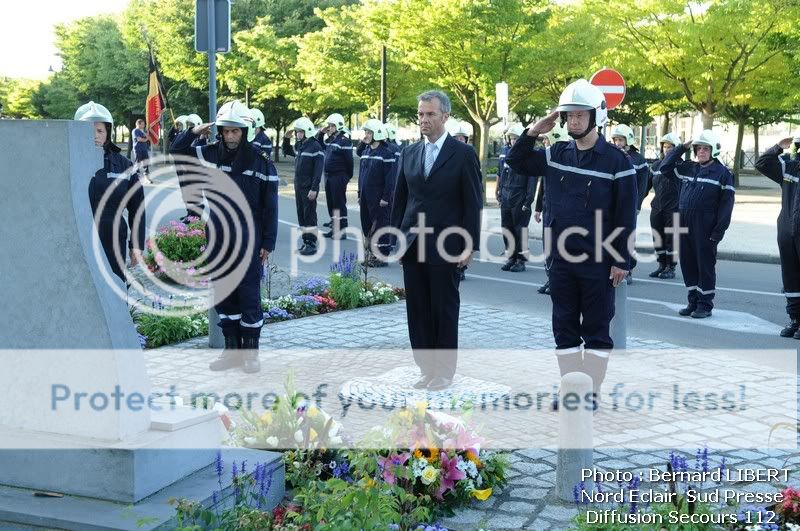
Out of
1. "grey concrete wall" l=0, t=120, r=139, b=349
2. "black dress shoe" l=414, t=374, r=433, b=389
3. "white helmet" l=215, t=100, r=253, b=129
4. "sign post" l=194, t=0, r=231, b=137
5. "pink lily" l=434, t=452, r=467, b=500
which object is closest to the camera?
"grey concrete wall" l=0, t=120, r=139, b=349

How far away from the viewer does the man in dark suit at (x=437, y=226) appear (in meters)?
7.40

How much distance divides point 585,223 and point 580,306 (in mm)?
603

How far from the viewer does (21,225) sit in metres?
4.62

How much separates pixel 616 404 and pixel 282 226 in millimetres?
15066

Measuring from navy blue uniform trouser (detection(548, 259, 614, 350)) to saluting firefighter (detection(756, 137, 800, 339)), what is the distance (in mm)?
4133

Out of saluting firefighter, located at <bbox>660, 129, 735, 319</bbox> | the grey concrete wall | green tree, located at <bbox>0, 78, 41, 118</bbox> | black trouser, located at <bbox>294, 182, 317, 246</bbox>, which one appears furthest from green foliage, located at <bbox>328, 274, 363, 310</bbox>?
green tree, located at <bbox>0, 78, 41, 118</bbox>

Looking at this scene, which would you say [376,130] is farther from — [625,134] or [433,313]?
[433,313]

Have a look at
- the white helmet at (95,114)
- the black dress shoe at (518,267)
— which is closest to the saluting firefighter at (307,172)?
the black dress shoe at (518,267)

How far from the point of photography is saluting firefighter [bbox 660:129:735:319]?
11461mm

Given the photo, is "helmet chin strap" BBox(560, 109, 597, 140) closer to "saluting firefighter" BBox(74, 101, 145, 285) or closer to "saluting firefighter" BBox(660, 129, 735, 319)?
"saluting firefighter" BBox(74, 101, 145, 285)

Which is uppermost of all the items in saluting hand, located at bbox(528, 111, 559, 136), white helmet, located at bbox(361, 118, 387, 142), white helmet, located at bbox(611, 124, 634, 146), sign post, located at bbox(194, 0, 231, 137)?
sign post, located at bbox(194, 0, 231, 137)

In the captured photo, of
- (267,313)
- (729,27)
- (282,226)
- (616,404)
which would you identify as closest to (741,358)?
(616,404)

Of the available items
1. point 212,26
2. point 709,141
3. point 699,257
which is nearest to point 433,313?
point 212,26

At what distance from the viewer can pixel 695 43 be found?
1273 inches
